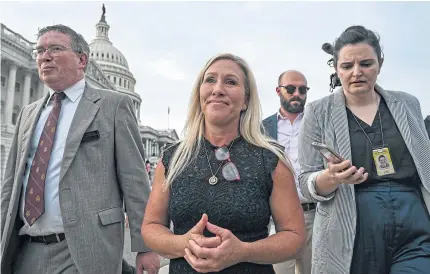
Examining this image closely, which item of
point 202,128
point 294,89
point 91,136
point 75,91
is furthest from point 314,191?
point 294,89

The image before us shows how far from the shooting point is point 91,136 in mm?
2643

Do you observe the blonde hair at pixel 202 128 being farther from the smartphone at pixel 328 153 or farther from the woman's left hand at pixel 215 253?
the woman's left hand at pixel 215 253

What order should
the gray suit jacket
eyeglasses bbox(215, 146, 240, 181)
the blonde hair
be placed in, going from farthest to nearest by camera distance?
the gray suit jacket, the blonde hair, eyeglasses bbox(215, 146, 240, 181)

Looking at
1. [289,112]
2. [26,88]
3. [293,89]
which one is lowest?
[289,112]

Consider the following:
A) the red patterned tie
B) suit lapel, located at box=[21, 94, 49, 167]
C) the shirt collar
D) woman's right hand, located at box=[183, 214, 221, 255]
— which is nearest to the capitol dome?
suit lapel, located at box=[21, 94, 49, 167]

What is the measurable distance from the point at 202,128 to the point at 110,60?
9010 cm

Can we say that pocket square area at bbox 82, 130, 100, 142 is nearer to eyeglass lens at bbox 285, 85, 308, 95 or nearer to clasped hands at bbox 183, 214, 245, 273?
clasped hands at bbox 183, 214, 245, 273

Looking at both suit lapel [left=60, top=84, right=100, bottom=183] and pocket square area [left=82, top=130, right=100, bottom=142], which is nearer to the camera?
suit lapel [left=60, top=84, right=100, bottom=183]

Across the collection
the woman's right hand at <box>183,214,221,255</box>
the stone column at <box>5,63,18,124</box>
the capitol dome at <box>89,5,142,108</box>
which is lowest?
the woman's right hand at <box>183,214,221,255</box>

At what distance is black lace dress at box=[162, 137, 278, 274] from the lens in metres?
1.74

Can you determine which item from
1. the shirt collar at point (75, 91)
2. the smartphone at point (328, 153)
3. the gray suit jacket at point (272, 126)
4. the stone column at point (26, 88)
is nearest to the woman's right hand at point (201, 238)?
the smartphone at point (328, 153)

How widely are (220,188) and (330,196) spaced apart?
679 millimetres

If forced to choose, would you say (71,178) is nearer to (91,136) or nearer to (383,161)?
(91,136)

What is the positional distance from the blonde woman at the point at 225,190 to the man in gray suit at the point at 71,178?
0.69 metres
